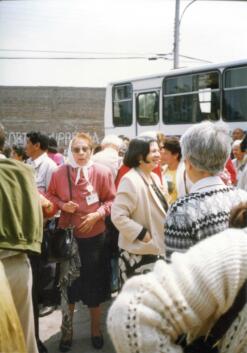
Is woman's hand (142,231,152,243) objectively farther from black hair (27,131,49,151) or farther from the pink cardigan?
black hair (27,131,49,151)

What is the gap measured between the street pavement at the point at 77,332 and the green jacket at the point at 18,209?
59.3 inches

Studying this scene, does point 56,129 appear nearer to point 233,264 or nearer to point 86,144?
point 86,144

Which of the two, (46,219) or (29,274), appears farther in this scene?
(46,219)

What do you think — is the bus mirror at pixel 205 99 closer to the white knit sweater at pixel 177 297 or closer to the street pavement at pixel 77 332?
the street pavement at pixel 77 332

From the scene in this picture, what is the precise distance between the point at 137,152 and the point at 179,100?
955 centimetres

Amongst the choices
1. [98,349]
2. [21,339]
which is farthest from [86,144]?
[21,339]

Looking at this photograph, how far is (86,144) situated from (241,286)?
3076 mm

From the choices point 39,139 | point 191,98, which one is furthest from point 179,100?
point 39,139

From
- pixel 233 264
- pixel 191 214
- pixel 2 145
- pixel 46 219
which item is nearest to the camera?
pixel 233 264

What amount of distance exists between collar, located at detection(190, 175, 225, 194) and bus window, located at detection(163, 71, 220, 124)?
32.9 feet

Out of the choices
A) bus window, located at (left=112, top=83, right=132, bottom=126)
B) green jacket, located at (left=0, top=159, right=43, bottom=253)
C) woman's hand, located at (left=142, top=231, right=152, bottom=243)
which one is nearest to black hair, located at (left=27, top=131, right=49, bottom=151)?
woman's hand, located at (left=142, top=231, right=152, bottom=243)

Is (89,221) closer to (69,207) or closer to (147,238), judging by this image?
(69,207)

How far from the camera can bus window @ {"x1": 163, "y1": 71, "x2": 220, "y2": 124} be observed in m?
12.2

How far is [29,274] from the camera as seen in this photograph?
10.4ft
